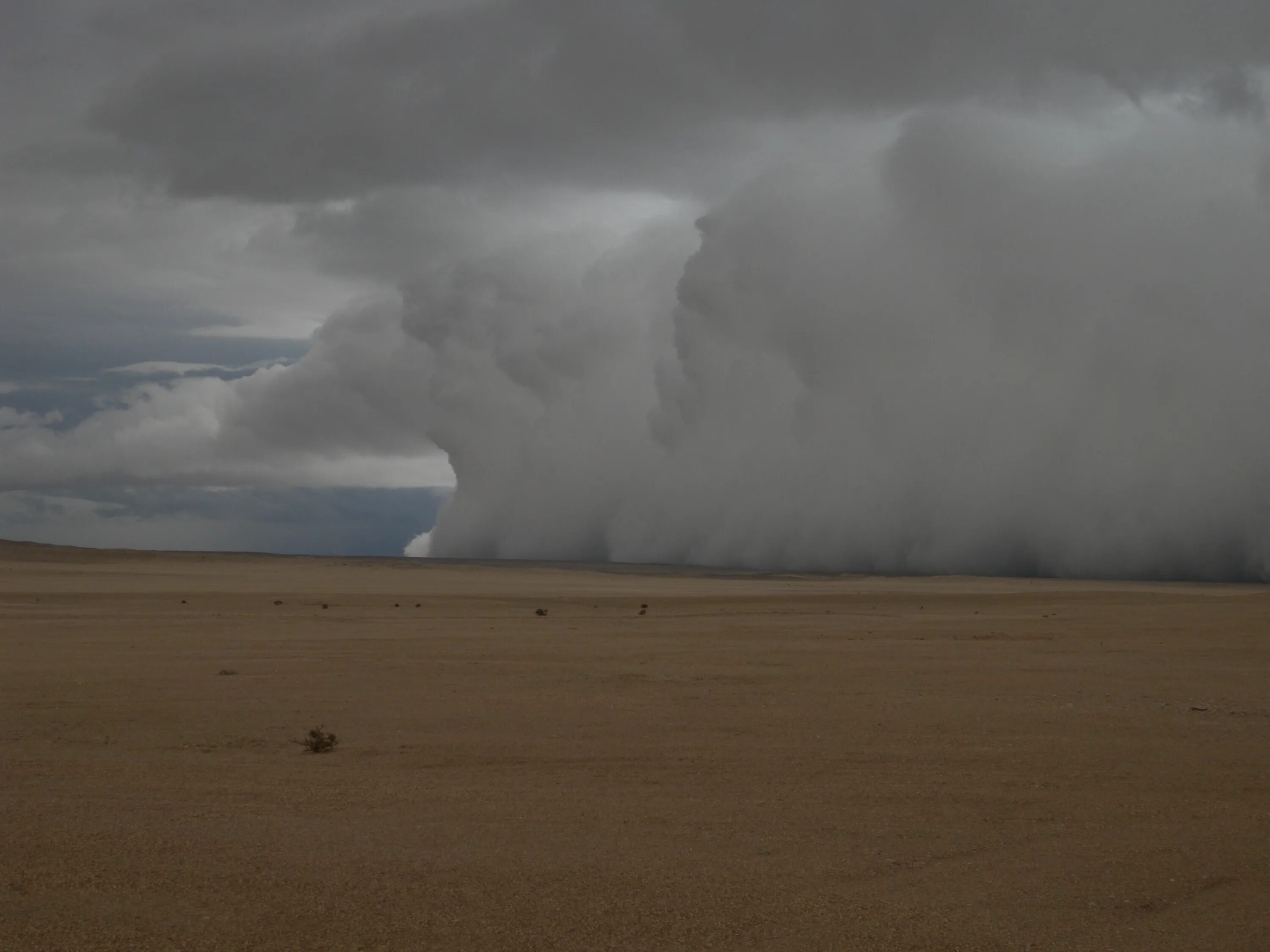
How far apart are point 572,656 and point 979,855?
12694 millimetres

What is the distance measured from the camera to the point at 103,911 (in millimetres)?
6309

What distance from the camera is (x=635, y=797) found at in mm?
9195

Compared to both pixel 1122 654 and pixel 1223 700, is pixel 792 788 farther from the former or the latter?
pixel 1122 654

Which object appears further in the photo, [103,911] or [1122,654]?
[1122,654]

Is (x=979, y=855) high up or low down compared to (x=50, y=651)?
up

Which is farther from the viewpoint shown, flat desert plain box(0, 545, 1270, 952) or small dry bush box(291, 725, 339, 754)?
small dry bush box(291, 725, 339, 754)

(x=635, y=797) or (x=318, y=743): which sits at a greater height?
(x=635, y=797)

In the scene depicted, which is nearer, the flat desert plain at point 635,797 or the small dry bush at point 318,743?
the flat desert plain at point 635,797

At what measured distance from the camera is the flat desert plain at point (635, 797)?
6.30 m

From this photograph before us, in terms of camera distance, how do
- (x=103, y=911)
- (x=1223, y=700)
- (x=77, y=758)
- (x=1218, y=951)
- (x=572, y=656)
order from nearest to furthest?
1. (x=1218, y=951)
2. (x=103, y=911)
3. (x=77, y=758)
4. (x=1223, y=700)
5. (x=572, y=656)

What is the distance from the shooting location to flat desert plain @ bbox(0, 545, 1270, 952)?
6301 millimetres

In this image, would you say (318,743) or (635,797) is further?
(318,743)

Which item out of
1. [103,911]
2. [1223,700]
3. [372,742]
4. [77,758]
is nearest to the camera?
[103,911]

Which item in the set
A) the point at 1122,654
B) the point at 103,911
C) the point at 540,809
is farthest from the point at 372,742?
the point at 1122,654
